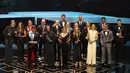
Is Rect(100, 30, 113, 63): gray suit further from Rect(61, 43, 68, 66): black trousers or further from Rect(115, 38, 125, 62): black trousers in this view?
Rect(61, 43, 68, 66): black trousers

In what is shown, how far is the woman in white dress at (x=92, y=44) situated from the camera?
11.6 metres

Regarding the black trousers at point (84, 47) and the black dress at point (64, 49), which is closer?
the black dress at point (64, 49)

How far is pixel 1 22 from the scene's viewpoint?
15.0m

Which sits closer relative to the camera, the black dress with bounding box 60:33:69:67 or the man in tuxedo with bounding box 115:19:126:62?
the black dress with bounding box 60:33:69:67

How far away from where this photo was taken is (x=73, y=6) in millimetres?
16812

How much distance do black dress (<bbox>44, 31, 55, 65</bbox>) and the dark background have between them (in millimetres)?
5223

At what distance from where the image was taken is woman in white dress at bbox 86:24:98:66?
11.6 m

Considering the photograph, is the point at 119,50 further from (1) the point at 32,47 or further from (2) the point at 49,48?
(1) the point at 32,47

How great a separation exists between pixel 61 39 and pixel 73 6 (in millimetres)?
5745

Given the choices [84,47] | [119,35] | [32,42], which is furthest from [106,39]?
[32,42]

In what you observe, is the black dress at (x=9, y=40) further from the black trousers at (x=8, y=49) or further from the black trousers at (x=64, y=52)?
the black trousers at (x=64, y=52)

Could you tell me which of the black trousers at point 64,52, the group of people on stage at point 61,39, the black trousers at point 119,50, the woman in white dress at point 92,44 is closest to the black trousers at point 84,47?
the group of people on stage at point 61,39

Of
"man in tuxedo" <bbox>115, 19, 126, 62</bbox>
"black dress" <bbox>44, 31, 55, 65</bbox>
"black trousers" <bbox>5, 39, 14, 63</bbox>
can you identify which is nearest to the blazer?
"man in tuxedo" <bbox>115, 19, 126, 62</bbox>

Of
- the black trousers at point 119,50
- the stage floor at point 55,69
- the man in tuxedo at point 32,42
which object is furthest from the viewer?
the black trousers at point 119,50
